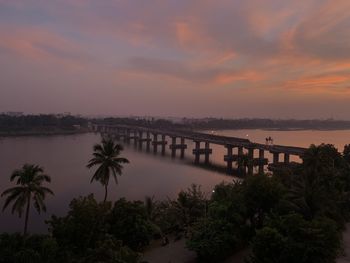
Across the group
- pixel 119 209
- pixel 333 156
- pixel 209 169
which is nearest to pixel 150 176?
pixel 209 169

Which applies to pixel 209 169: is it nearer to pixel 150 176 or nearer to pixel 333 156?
pixel 150 176

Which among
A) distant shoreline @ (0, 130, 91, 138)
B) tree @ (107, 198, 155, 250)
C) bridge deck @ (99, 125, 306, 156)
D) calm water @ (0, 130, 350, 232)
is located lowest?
calm water @ (0, 130, 350, 232)

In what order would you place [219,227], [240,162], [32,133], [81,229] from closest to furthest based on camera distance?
[81,229]
[219,227]
[240,162]
[32,133]

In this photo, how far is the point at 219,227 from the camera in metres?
22.1

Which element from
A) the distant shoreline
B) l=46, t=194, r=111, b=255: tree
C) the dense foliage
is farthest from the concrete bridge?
l=46, t=194, r=111, b=255: tree

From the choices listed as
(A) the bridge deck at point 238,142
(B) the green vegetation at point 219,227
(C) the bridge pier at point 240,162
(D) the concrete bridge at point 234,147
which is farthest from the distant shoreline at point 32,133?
(B) the green vegetation at point 219,227

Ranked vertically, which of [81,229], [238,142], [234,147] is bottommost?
[234,147]

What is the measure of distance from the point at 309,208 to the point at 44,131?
13940 cm

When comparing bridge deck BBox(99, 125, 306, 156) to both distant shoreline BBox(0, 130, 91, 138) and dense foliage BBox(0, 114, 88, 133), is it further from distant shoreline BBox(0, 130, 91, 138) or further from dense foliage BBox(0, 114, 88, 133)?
dense foliage BBox(0, 114, 88, 133)

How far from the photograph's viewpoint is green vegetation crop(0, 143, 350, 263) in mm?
17938

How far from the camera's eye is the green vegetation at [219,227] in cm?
1794

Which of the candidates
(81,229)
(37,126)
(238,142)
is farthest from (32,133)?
(81,229)

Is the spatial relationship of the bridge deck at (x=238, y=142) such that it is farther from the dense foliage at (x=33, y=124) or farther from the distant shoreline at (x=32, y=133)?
the dense foliage at (x=33, y=124)

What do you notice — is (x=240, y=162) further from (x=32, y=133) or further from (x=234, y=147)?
(x=32, y=133)
